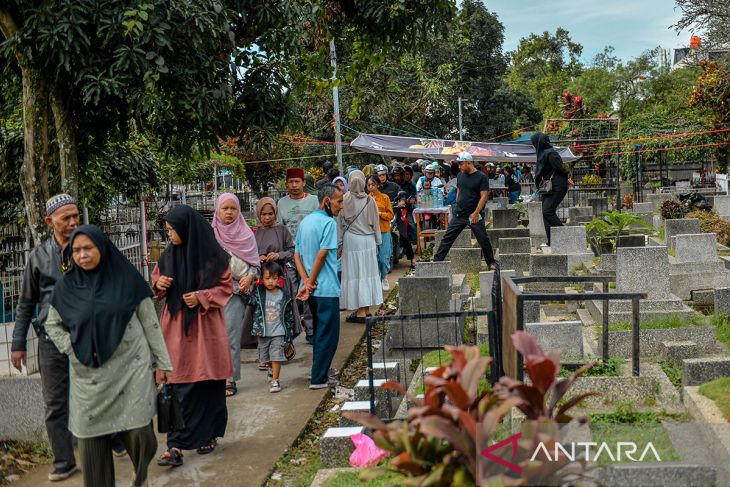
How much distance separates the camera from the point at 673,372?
6.55m

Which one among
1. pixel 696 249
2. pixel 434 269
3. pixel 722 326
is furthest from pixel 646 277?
pixel 434 269

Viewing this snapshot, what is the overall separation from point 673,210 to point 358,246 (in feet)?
28.2

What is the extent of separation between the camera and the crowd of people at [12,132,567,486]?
15.5ft

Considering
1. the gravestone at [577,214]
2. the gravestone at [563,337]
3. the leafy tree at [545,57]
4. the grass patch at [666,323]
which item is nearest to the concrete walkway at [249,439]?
the gravestone at [563,337]

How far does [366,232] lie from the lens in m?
9.77

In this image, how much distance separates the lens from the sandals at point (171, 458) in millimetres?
5887

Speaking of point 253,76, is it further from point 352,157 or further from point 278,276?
point 352,157

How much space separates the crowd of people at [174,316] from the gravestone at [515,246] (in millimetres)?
2747

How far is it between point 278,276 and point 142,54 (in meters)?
2.22

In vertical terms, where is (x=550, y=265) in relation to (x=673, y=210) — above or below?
below

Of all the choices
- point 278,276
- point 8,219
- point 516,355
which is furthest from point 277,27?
point 516,355

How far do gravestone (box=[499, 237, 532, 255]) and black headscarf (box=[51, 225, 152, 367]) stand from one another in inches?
298

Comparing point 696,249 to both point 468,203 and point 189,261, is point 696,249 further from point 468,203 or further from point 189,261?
point 189,261

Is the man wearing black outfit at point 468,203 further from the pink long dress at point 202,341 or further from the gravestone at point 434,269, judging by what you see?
the pink long dress at point 202,341
